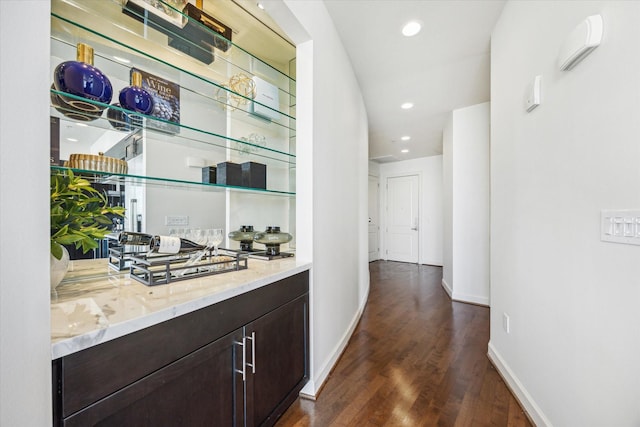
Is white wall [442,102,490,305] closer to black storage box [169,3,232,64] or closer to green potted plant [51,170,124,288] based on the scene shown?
black storage box [169,3,232,64]

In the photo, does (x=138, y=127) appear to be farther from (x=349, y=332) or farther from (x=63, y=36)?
(x=349, y=332)

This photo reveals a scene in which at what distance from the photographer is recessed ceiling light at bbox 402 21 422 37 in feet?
7.20

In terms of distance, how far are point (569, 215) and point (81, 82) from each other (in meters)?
2.14

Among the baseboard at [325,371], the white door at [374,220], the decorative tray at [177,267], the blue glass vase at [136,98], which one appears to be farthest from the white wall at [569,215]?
the white door at [374,220]

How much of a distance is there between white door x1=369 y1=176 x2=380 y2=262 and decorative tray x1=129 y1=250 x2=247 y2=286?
5.76 m

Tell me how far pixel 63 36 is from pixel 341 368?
2510 mm

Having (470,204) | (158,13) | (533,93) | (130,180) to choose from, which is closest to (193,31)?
(158,13)

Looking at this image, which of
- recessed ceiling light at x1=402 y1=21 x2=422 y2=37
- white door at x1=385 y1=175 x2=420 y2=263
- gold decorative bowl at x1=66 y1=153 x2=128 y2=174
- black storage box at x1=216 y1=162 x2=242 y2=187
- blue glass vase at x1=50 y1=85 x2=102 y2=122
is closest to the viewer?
blue glass vase at x1=50 y1=85 x2=102 y2=122

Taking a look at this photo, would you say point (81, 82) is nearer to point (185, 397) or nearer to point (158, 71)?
point (158, 71)

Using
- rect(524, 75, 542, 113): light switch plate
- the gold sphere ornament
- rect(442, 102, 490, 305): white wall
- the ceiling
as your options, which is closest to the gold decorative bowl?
the gold sphere ornament

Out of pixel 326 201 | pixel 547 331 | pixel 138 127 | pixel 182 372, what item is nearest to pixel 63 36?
pixel 138 127

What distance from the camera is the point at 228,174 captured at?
1685mm

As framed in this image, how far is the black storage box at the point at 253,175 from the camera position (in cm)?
177

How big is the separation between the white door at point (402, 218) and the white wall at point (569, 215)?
188 inches
